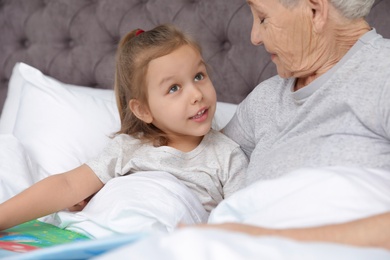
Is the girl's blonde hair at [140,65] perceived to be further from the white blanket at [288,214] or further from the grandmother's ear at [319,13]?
the white blanket at [288,214]

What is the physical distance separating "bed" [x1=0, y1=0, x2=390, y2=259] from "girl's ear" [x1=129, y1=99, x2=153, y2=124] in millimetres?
184

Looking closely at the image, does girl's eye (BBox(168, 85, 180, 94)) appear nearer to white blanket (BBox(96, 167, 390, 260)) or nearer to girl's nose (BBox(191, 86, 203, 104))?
girl's nose (BBox(191, 86, 203, 104))

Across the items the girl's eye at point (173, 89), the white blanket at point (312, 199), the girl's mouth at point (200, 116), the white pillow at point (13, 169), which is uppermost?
the girl's eye at point (173, 89)

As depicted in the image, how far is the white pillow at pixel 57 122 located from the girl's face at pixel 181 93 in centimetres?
36

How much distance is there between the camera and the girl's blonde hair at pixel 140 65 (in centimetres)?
151

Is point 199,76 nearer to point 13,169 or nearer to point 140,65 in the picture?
point 140,65

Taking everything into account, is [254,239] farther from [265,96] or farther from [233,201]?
[265,96]

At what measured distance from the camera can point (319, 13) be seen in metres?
1.27

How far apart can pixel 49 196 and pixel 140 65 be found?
39 cm

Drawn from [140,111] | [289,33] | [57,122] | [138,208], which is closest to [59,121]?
[57,122]

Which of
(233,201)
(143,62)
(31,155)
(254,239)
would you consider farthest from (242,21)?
(254,239)

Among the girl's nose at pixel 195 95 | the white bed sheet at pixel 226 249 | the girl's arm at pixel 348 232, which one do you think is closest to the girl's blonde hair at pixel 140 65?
the girl's nose at pixel 195 95

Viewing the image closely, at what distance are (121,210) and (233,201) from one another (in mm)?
320

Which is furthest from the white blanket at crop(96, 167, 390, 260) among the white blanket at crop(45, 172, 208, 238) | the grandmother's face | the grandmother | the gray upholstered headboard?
the gray upholstered headboard
